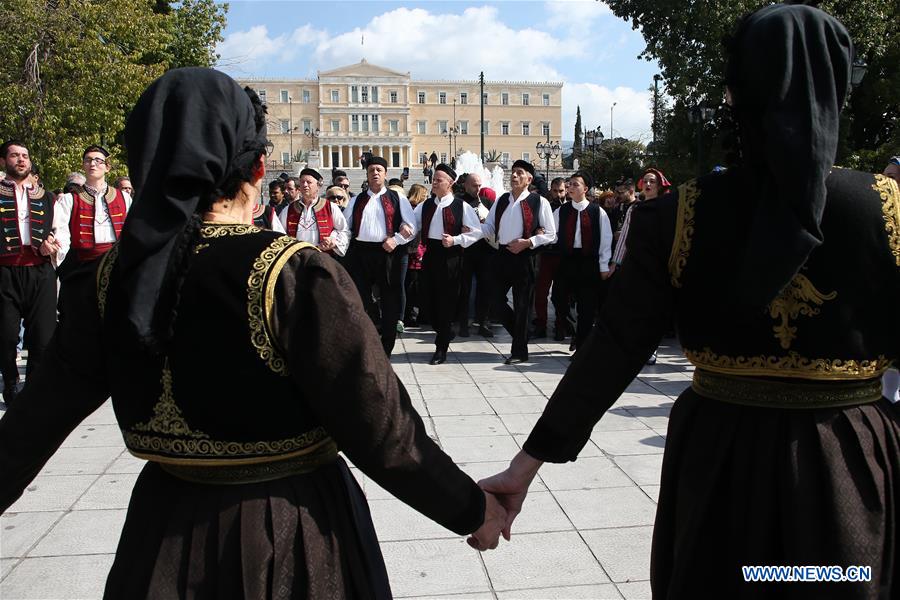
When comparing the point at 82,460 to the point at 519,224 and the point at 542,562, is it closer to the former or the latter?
the point at 542,562

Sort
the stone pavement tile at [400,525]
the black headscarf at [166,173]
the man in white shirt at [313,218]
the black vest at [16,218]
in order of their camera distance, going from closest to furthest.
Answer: the black headscarf at [166,173] < the stone pavement tile at [400,525] < the black vest at [16,218] < the man in white shirt at [313,218]

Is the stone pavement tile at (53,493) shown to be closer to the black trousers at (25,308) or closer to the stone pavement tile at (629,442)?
the black trousers at (25,308)

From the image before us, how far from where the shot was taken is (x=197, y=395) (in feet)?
6.02

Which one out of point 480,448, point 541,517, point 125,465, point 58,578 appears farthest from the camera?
point 480,448

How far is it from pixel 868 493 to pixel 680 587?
52cm

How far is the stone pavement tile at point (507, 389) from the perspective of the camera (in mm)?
7258

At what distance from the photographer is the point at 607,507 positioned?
4.43m

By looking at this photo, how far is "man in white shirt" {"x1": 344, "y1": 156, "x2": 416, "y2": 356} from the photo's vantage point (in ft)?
28.0

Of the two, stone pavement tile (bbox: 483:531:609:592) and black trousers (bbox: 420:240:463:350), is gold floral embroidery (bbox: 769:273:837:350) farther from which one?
black trousers (bbox: 420:240:463:350)

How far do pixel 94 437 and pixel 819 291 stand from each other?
537cm

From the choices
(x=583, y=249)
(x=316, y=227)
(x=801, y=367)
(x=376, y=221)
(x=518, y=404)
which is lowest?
(x=518, y=404)

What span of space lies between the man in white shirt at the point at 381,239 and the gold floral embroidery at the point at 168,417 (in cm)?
662

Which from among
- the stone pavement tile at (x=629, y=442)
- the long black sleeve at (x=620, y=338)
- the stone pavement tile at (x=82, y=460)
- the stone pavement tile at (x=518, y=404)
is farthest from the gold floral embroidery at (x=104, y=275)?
the stone pavement tile at (x=518, y=404)

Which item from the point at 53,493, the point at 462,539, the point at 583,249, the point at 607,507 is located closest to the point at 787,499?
the point at 462,539
